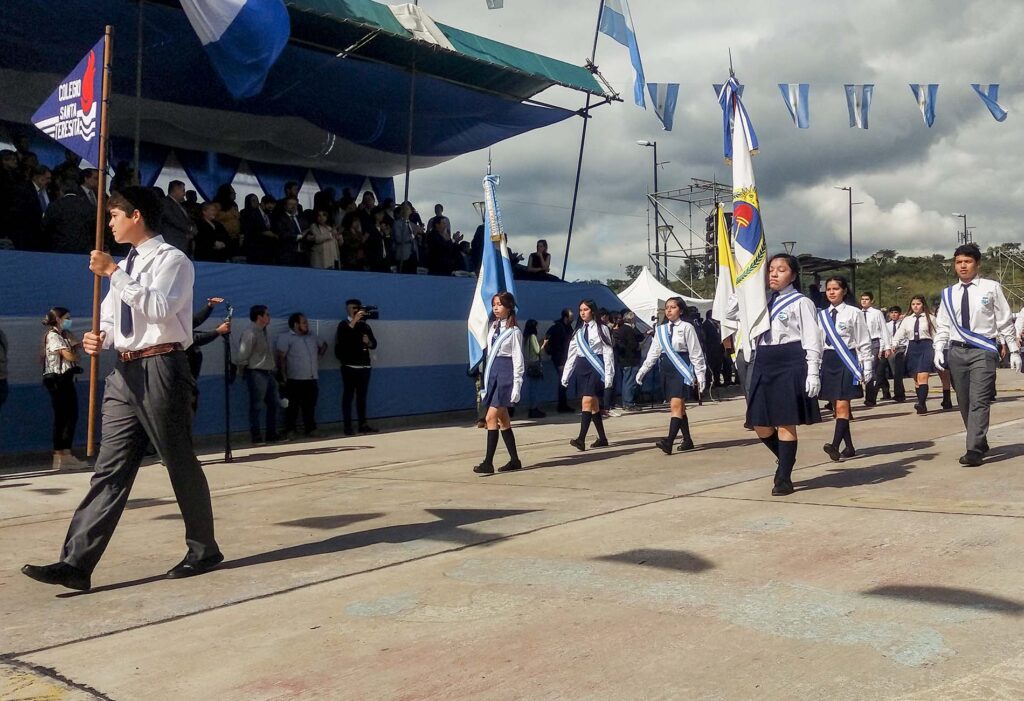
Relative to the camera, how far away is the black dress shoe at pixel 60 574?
192 inches

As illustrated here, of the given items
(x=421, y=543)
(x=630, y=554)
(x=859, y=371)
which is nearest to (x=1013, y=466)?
(x=859, y=371)

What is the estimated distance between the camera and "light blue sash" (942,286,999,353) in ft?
27.6

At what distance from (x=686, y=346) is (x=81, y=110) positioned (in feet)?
21.1

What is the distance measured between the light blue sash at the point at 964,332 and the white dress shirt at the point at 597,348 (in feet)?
12.5

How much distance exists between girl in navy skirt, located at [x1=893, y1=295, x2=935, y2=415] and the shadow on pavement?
36.3 feet

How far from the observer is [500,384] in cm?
923

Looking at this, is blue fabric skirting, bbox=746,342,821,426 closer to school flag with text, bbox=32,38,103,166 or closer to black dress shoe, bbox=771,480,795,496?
black dress shoe, bbox=771,480,795,496

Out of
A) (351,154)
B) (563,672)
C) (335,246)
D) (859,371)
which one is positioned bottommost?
(563,672)

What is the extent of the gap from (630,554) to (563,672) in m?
1.92

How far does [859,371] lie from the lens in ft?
34.5

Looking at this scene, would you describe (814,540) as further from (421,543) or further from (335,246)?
(335,246)

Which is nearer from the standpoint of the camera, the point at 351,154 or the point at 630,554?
the point at 630,554

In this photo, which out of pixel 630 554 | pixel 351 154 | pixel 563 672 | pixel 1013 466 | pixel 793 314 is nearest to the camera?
pixel 563 672

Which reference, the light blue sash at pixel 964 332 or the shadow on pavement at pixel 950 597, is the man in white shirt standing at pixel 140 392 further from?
the light blue sash at pixel 964 332
